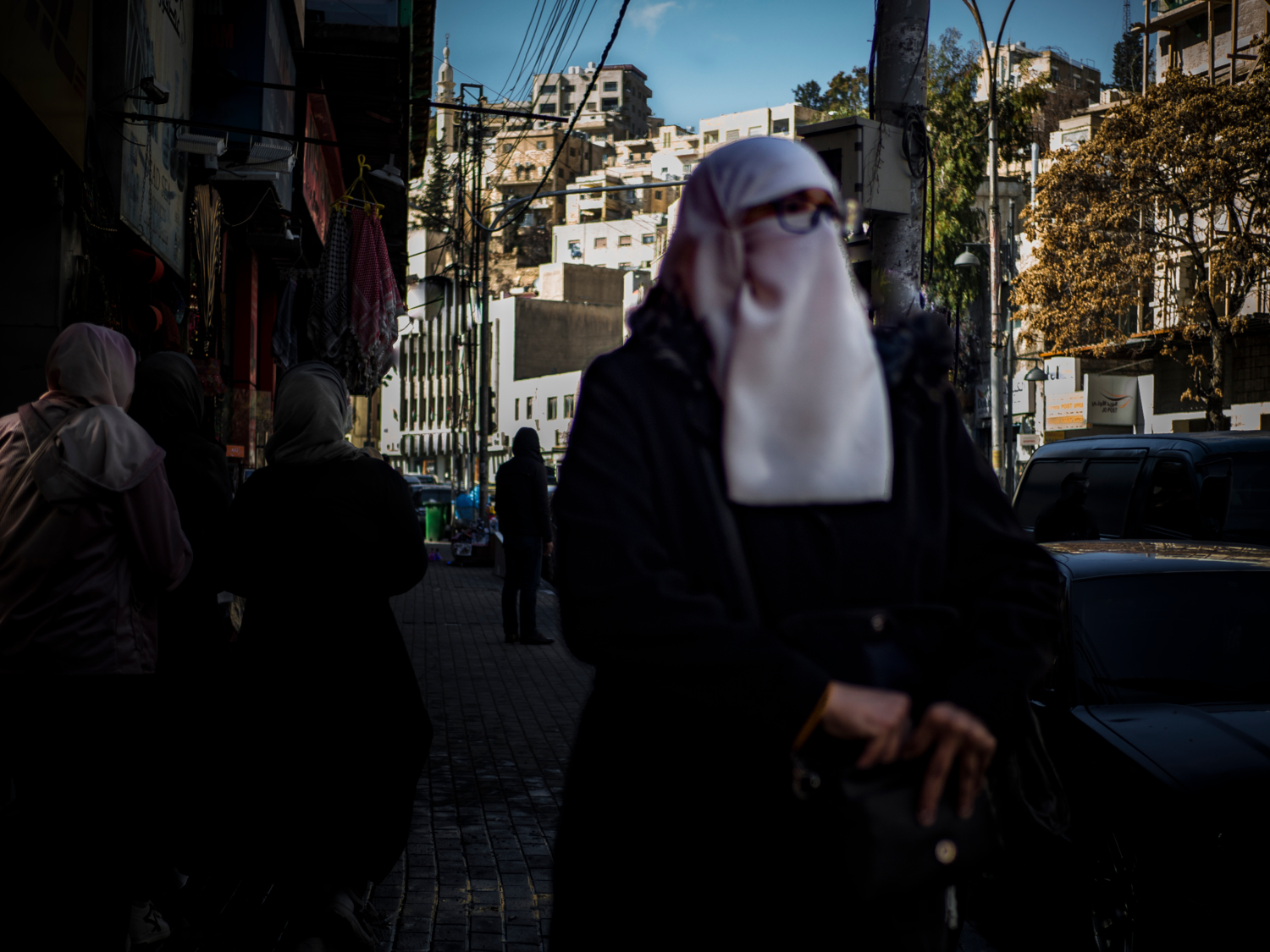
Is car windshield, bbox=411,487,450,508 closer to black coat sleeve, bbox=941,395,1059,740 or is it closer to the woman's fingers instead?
black coat sleeve, bbox=941,395,1059,740

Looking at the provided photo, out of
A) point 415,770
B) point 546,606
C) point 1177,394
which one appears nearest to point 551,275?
point 1177,394

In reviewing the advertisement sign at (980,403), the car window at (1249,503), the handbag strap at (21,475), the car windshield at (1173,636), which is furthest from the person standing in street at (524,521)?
the advertisement sign at (980,403)

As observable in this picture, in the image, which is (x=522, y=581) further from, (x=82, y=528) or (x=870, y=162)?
(x=82, y=528)

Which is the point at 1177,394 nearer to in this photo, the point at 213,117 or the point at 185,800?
the point at 213,117

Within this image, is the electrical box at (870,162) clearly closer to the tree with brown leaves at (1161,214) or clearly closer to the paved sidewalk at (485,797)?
the paved sidewalk at (485,797)

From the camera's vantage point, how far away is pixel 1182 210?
102ft

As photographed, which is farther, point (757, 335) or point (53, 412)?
point (53, 412)

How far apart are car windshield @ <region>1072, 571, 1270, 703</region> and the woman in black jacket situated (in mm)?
3112

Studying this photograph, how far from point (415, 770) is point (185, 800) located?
0.75 metres

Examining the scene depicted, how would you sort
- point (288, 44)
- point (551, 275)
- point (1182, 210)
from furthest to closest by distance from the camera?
1. point (551, 275)
2. point (1182, 210)
3. point (288, 44)

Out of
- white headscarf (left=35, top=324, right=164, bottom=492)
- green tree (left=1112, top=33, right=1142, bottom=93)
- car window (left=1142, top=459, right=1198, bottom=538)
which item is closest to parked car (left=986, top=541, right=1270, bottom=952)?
white headscarf (left=35, top=324, right=164, bottom=492)

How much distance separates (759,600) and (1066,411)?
4367cm

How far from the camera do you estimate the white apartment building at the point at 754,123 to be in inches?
4318

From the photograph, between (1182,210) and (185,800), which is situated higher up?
(1182,210)
